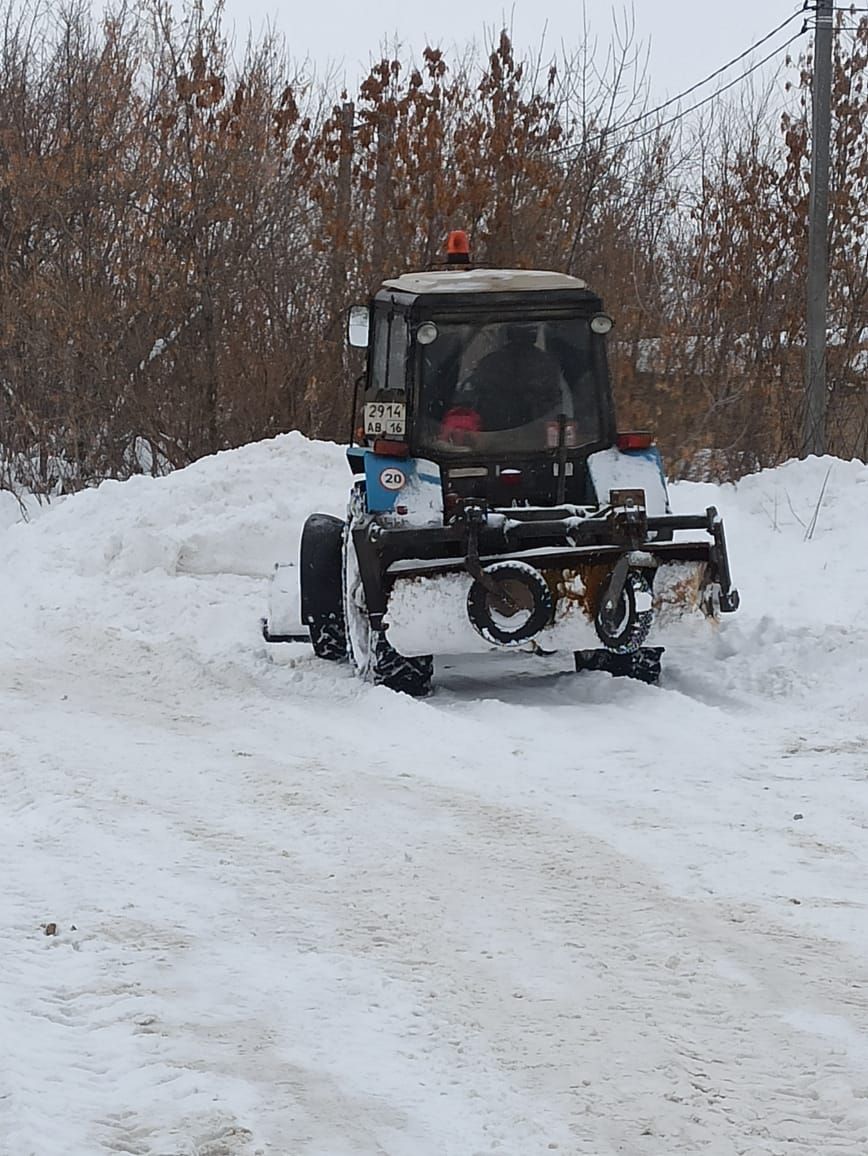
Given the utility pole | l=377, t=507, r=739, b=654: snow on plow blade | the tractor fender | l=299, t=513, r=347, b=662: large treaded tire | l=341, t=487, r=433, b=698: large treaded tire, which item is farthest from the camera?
the utility pole

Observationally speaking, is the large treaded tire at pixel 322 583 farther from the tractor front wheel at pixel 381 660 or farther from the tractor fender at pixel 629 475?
the tractor fender at pixel 629 475

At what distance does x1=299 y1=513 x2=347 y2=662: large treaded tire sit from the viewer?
904 cm

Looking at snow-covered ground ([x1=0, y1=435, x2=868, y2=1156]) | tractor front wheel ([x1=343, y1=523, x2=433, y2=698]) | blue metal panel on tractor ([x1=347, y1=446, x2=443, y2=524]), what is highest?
blue metal panel on tractor ([x1=347, y1=446, x2=443, y2=524])

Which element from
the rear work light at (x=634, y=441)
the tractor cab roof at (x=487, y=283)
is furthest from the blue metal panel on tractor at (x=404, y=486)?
the rear work light at (x=634, y=441)

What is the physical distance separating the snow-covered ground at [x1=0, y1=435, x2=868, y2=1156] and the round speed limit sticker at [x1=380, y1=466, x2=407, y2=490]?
1101mm

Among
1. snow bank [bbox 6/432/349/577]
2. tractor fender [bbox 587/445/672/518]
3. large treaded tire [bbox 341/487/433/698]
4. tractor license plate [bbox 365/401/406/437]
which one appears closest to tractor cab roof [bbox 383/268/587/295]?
tractor license plate [bbox 365/401/406/437]

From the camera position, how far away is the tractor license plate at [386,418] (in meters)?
8.30

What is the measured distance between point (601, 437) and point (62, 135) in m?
12.7

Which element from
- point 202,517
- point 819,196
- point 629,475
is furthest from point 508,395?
point 819,196

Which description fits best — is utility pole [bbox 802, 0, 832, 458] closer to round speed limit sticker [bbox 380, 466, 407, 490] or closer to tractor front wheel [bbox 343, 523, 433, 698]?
round speed limit sticker [bbox 380, 466, 407, 490]

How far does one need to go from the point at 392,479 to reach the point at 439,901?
3.60 metres

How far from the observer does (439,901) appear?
15.9 feet

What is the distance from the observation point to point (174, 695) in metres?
8.25

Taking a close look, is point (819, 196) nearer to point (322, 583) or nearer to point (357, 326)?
point (357, 326)
